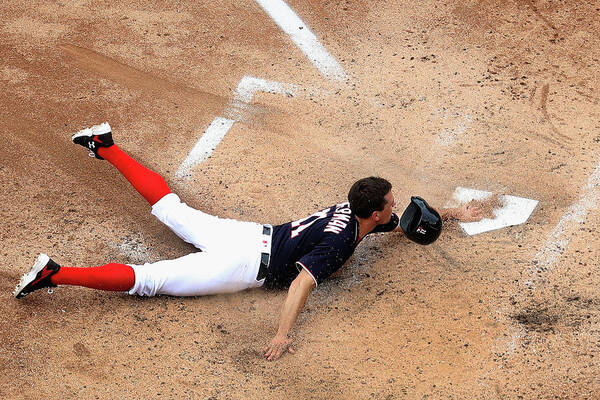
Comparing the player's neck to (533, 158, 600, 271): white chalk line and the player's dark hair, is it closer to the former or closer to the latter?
the player's dark hair

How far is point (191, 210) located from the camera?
18.9ft

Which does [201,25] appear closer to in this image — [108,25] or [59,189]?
[108,25]

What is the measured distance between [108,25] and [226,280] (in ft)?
13.6

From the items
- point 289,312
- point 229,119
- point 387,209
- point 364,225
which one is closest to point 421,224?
point 387,209

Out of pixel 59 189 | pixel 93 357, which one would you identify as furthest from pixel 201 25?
pixel 93 357

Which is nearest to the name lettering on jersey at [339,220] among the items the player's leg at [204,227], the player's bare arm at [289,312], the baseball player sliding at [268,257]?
the baseball player sliding at [268,257]

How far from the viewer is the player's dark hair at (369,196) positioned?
513cm

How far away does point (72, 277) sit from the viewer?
5230 mm

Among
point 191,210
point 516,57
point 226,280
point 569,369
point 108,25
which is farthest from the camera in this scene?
point 108,25

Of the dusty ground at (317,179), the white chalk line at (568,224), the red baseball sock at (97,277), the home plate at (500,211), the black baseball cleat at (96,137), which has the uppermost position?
the black baseball cleat at (96,137)

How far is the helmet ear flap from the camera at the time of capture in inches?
211

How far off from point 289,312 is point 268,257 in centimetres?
56

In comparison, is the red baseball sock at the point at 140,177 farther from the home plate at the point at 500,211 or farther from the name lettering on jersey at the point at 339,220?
the home plate at the point at 500,211

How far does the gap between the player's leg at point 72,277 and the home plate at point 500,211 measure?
2.64 metres
